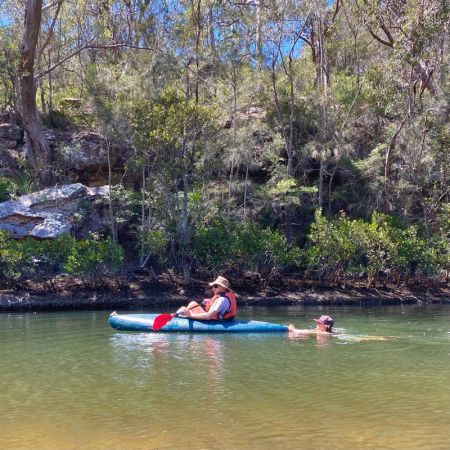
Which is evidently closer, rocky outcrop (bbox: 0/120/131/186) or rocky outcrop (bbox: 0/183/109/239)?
rocky outcrop (bbox: 0/183/109/239)

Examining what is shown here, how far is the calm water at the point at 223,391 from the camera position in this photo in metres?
5.77

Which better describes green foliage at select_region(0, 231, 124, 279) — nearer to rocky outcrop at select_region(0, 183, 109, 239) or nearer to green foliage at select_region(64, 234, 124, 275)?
green foliage at select_region(64, 234, 124, 275)

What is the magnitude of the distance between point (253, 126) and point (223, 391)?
16020mm

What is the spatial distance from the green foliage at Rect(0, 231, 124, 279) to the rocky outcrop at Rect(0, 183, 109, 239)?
37.9 inches

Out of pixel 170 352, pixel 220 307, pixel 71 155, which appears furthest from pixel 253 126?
pixel 170 352

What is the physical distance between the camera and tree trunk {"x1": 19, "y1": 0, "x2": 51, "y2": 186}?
68.8ft

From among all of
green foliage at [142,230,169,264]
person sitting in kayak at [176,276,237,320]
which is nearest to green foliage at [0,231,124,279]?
green foliage at [142,230,169,264]

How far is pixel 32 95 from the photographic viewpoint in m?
22.1

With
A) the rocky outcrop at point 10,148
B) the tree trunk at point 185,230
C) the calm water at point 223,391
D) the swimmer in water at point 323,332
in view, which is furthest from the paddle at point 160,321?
the rocky outcrop at point 10,148

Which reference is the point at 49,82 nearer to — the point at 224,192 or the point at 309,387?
the point at 224,192

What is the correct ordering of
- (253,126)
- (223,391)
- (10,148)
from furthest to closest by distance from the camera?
1. (10,148)
2. (253,126)
3. (223,391)

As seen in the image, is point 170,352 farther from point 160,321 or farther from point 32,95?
point 32,95

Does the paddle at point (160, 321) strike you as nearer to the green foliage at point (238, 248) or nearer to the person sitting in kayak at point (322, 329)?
the person sitting in kayak at point (322, 329)

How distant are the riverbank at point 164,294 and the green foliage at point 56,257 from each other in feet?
1.61
